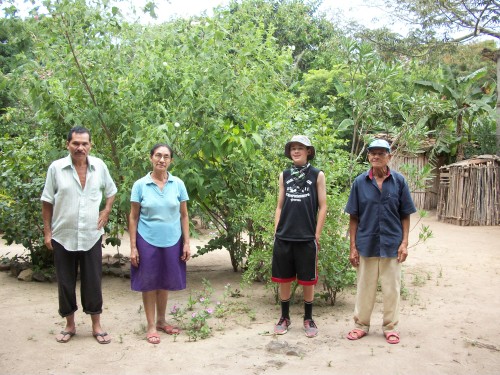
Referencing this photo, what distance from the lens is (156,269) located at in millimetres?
4082

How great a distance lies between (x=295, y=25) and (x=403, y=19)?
20.6 feet

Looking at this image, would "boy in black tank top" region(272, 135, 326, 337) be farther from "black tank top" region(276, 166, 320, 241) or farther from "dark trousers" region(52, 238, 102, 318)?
"dark trousers" region(52, 238, 102, 318)

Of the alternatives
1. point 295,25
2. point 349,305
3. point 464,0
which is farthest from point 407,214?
point 295,25

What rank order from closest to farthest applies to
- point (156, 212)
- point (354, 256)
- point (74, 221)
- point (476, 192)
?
1. point (74, 221)
2. point (156, 212)
3. point (354, 256)
4. point (476, 192)

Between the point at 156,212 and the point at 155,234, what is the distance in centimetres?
17

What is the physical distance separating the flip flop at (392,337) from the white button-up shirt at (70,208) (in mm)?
2425

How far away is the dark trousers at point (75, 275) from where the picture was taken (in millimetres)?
4008

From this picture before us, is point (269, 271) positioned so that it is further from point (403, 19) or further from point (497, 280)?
point (403, 19)

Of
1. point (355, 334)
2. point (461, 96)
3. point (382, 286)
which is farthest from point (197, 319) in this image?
point (461, 96)

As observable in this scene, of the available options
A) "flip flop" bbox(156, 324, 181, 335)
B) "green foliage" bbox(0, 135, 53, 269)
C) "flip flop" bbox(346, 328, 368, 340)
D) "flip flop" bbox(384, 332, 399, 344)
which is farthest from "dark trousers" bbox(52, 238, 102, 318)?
"green foliage" bbox(0, 135, 53, 269)

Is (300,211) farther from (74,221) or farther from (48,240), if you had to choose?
(48,240)

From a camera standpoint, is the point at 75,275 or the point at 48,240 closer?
the point at 48,240

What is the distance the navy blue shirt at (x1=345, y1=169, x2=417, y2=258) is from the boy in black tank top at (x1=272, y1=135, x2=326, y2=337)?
350 millimetres

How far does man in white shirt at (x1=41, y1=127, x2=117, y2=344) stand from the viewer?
395 cm
